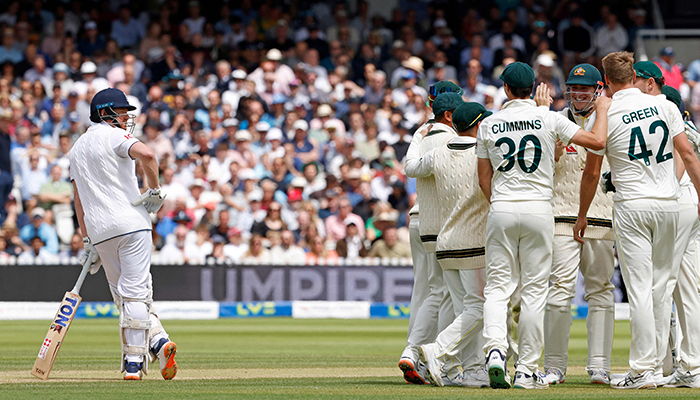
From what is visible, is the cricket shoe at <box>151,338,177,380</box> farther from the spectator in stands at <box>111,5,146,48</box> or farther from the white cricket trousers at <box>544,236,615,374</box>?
the spectator in stands at <box>111,5,146,48</box>

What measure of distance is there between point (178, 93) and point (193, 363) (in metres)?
11.8

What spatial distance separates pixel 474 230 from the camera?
727cm

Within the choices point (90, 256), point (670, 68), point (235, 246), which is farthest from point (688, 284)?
point (670, 68)

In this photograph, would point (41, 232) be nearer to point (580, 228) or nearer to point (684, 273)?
point (580, 228)

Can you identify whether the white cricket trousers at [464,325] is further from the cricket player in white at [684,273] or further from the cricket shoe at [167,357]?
the cricket shoe at [167,357]

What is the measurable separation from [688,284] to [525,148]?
164cm

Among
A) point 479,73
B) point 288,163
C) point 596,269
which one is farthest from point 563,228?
point 479,73

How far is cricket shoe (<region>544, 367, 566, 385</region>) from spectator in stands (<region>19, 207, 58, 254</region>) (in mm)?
11549

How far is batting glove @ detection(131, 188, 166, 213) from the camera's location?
7.55m

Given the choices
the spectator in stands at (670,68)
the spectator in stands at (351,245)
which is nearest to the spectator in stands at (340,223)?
the spectator in stands at (351,245)

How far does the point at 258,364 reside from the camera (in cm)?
935

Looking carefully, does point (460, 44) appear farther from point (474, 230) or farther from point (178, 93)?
point (474, 230)

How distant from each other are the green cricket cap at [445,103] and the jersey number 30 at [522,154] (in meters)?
0.90

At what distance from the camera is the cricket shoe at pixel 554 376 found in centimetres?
735
